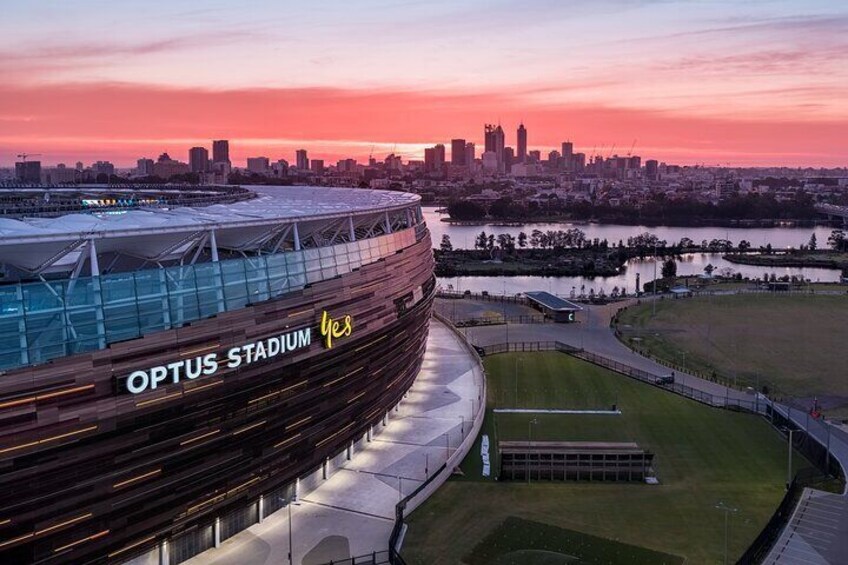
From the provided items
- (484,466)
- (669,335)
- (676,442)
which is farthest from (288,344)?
(669,335)

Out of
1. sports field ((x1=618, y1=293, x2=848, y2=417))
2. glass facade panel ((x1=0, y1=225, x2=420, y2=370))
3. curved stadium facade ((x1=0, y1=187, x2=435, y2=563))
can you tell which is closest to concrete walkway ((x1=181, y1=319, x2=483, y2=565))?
curved stadium facade ((x1=0, y1=187, x2=435, y2=563))

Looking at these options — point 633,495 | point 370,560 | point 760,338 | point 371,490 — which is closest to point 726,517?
point 633,495

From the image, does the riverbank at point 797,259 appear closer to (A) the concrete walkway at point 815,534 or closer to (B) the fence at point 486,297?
(B) the fence at point 486,297

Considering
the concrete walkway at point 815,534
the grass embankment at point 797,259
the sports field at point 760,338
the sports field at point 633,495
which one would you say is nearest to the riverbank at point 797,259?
the grass embankment at point 797,259

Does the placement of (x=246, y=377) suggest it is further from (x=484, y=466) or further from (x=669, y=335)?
(x=669, y=335)

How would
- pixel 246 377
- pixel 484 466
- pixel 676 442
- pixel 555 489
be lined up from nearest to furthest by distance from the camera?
pixel 246 377 → pixel 555 489 → pixel 484 466 → pixel 676 442

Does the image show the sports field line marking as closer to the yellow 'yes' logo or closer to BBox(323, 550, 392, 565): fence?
the yellow 'yes' logo
